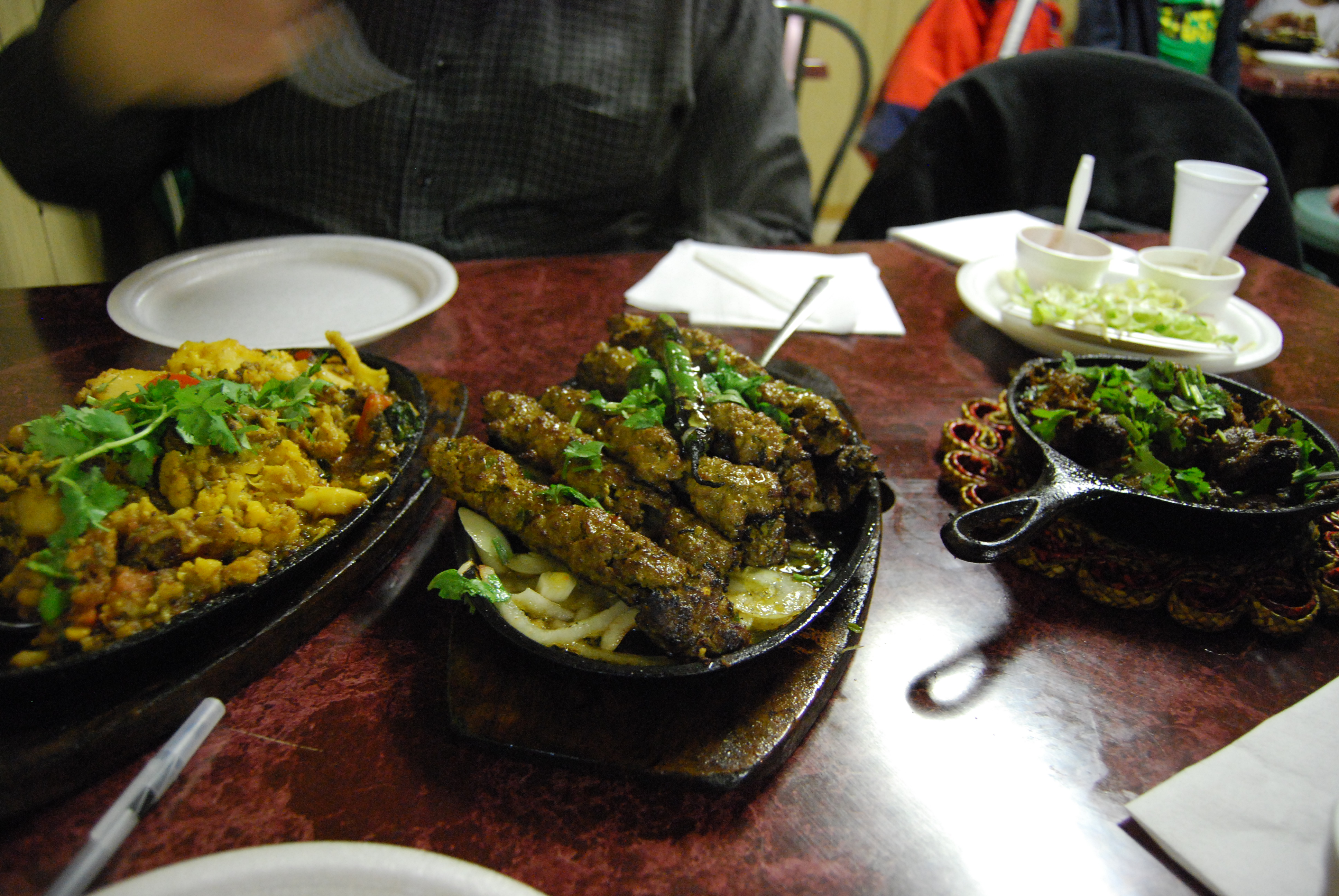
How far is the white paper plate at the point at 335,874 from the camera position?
2.07 ft

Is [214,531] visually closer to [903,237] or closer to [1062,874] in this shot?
[1062,874]

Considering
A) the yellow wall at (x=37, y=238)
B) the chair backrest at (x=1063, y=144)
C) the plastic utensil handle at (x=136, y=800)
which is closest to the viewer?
the plastic utensil handle at (x=136, y=800)

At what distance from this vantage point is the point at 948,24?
508 centimetres

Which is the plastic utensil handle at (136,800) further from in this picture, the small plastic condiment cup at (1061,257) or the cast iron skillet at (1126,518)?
the small plastic condiment cup at (1061,257)

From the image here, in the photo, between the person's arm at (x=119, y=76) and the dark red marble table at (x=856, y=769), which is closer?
the dark red marble table at (x=856, y=769)

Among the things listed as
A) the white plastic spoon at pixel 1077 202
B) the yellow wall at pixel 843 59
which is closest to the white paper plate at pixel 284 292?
the white plastic spoon at pixel 1077 202

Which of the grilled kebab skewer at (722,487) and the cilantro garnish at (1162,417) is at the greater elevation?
the cilantro garnish at (1162,417)

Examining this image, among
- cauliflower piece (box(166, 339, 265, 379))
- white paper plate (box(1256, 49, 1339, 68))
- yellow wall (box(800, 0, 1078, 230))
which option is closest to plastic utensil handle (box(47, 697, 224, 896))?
cauliflower piece (box(166, 339, 265, 379))

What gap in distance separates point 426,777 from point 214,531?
472 mm

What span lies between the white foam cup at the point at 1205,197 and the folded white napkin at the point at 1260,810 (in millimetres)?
1873

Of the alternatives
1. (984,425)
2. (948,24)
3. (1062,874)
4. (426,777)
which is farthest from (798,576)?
(948,24)

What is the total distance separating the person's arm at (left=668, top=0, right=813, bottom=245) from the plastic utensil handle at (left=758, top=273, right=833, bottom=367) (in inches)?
43.1

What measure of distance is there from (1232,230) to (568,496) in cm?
219

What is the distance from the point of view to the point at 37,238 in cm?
202
